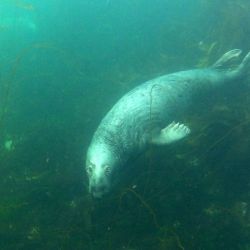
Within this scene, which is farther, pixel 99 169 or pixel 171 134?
pixel 171 134

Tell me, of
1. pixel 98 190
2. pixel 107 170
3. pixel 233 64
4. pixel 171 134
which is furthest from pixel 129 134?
pixel 233 64

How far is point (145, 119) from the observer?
5340 millimetres

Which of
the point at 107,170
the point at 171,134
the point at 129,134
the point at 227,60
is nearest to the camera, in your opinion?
the point at 107,170

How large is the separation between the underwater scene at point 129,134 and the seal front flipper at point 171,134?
0.05 feet

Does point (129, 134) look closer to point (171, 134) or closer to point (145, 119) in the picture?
point (145, 119)

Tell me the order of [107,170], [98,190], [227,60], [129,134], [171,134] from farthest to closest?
1. [227,60]
2. [129,134]
3. [171,134]
4. [107,170]
5. [98,190]

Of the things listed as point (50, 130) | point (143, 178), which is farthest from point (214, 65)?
point (50, 130)

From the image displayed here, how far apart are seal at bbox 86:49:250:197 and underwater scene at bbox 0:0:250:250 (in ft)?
0.07

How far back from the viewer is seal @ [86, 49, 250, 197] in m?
4.61

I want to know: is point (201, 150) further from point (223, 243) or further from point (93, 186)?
point (93, 186)

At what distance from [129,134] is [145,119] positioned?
40 centimetres

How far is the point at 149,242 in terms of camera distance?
420 cm

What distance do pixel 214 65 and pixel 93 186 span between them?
3.71m

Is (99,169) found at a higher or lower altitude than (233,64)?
lower
